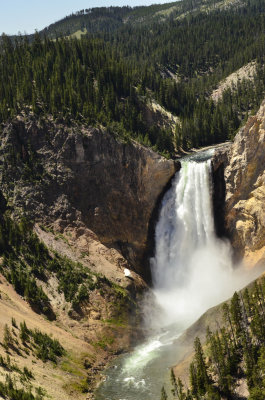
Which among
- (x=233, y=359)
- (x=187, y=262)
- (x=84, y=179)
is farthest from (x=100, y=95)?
(x=233, y=359)

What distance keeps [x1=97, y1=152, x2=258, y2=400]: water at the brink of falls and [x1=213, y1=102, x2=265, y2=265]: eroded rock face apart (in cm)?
316

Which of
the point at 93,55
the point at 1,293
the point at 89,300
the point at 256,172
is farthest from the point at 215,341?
the point at 93,55

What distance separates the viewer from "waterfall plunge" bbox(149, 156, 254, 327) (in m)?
65.7

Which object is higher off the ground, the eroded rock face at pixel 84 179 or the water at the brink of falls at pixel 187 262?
the eroded rock face at pixel 84 179

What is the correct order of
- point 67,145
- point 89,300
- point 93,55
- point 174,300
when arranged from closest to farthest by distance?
point 89,300
point 174,300
point 67,145
point 93,55

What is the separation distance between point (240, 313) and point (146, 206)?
31843 mm

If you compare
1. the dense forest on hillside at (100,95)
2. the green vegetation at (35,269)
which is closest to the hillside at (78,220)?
the green vegetation at (35,269)

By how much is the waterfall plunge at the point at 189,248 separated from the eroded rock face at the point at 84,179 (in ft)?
9.21

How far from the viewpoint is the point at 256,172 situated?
65062 mm

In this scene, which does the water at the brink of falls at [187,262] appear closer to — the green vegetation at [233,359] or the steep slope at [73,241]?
the steep slope at [73,241]

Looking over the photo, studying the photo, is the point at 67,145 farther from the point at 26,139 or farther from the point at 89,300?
the point at 89,300

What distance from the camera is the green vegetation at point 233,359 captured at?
36.8 m

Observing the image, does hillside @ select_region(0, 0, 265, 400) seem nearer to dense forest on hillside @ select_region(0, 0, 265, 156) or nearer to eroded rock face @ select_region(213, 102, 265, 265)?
eroded rock face @ select_region(213, 102, 265, 265)

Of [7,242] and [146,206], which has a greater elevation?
[146,206]
